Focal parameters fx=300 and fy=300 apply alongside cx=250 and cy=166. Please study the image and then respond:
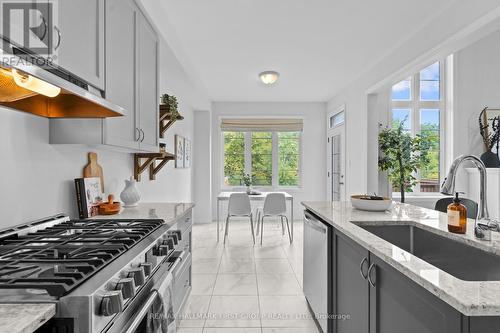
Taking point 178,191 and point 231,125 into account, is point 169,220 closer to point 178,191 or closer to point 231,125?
point 178,191

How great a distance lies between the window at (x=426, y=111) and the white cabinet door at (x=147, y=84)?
14.5ft

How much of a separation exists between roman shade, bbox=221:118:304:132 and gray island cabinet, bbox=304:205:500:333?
15.0 feet

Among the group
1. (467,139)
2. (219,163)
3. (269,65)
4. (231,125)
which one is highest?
(269,65)

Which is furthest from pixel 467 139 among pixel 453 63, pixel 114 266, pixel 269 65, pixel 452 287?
pixel 114 266

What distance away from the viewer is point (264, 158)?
666 centimetres

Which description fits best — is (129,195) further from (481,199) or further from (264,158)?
(264,158)

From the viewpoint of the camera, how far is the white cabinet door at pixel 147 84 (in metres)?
2.17

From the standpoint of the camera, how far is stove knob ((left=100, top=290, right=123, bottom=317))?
0.86 m

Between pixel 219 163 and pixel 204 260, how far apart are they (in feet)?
9.92

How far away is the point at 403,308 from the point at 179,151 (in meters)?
4.13

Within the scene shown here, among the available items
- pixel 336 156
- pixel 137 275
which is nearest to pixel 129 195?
pixel 137 275

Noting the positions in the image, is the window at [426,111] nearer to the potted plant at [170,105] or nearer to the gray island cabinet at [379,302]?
the potted plant at [170,105]

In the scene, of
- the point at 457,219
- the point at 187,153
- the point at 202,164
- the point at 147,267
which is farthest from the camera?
the point at 202,164

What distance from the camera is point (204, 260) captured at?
3.84 m
